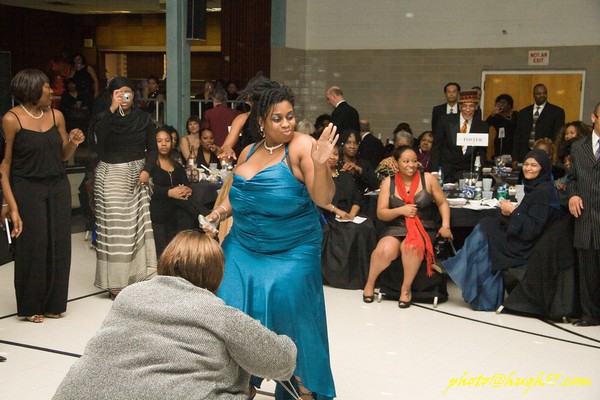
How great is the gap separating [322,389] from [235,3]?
35.9ft

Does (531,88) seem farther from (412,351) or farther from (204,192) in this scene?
(412,351)

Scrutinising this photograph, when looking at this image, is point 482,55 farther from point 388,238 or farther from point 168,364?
point 168,364

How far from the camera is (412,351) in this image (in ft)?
17.1

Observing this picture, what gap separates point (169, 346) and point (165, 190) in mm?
4756

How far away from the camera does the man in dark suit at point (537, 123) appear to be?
9.95 m

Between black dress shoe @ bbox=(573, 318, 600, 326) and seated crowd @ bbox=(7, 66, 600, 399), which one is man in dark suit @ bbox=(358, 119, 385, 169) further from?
black dress shoe @ bbox=(573, 318, 600, 326)

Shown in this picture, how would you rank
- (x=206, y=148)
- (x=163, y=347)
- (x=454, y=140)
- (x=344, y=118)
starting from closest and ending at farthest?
(x=163, y=347), (x=454, y=140), (x=206, y=148), (x=344, y=118)

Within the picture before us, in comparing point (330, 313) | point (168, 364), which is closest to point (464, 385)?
point (330, 313)

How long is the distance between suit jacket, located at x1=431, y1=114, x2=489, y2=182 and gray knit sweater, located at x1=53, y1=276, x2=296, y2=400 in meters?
6.23

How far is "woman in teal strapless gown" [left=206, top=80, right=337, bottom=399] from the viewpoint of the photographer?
359cm

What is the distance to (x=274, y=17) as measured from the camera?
1335 centimetres

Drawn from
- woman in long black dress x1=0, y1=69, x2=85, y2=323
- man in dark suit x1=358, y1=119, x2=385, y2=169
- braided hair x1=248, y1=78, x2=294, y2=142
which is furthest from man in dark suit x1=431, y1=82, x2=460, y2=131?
braided hair x1=248, y1=78, x2=294, y2=142

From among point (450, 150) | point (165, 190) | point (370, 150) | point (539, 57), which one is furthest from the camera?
point (539, 57)

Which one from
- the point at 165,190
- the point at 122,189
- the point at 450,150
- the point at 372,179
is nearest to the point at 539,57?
the point at 450,150
